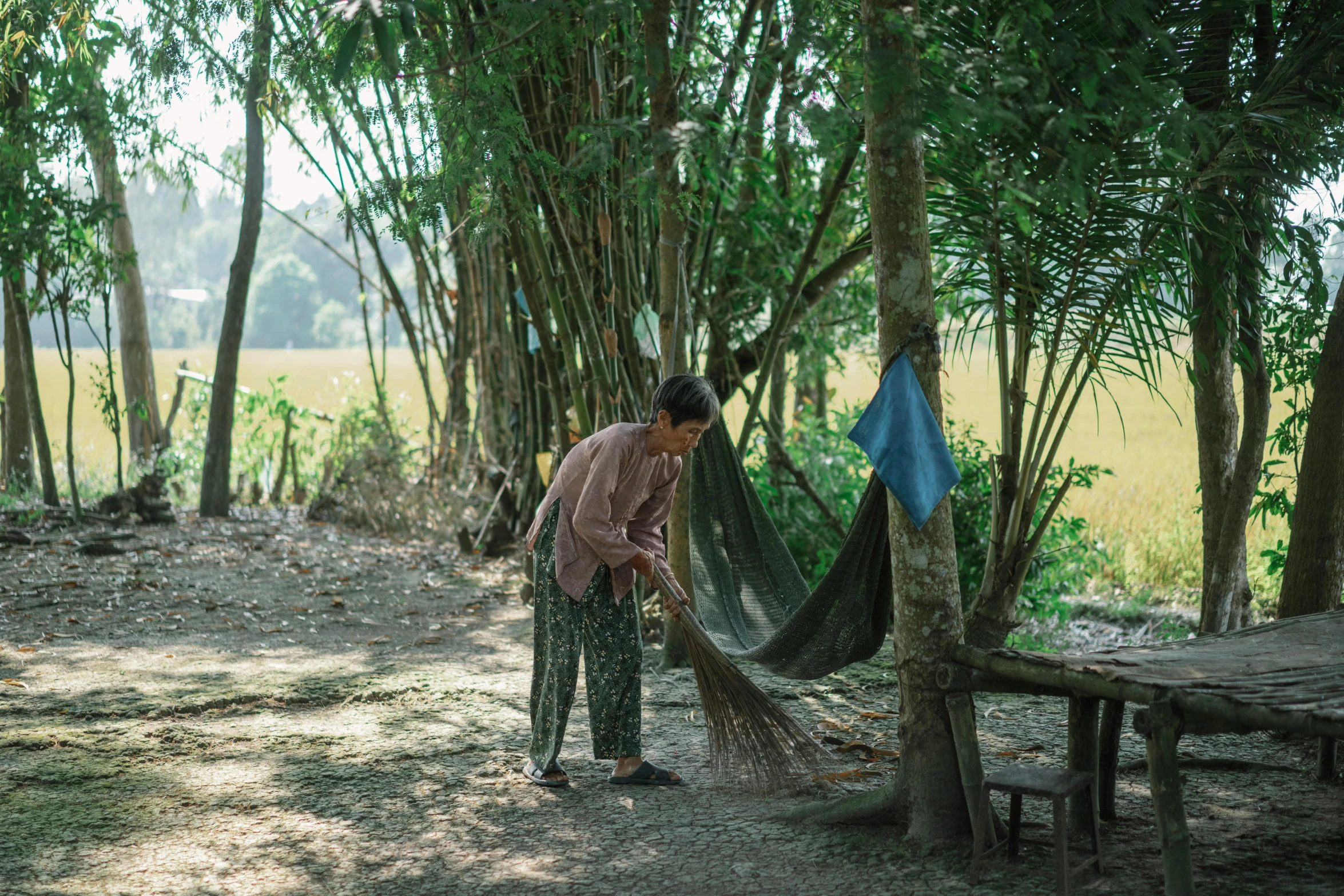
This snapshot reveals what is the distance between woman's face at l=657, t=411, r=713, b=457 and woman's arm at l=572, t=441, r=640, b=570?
10cm

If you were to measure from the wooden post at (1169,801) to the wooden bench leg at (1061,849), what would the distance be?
0.15 m

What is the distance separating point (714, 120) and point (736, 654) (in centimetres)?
162

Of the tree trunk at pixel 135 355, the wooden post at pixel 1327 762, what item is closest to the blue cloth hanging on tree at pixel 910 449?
the wooden post at pixel 1327 762

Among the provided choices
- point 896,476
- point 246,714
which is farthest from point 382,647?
point 896,476

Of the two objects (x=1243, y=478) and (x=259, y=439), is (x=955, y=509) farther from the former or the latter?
(x=259, y=439)

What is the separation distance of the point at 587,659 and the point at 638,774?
30cm

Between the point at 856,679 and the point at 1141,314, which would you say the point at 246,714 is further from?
the point at 1141,314

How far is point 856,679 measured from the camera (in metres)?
3.79

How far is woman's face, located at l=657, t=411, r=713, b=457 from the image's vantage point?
247cm

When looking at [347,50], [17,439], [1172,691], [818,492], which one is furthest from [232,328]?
[1172,691]

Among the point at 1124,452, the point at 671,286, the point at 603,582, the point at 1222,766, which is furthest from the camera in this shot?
the point at 1124,452

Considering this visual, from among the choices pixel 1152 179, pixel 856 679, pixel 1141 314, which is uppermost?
pixel 1152 179

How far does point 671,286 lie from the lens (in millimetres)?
3602

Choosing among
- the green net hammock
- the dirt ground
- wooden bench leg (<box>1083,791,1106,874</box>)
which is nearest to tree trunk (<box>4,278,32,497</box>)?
the dirt ground
